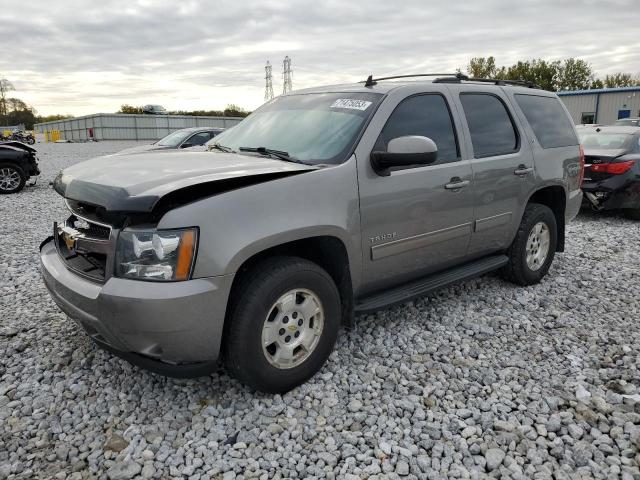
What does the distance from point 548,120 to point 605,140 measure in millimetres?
4641

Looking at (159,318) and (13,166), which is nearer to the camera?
(159,318)

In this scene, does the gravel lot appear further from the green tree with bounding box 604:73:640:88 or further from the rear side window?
the green tree with bounding box 604:73:640:88

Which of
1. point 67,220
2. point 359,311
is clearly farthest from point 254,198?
point 67,220

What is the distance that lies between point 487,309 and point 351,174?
2.07 metres

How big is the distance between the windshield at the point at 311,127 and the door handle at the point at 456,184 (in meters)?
0.82

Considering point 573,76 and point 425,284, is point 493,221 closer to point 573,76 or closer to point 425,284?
point 425,284

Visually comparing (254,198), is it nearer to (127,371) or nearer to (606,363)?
(127,371)

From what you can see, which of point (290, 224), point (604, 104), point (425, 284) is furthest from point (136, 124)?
point (290, 224)

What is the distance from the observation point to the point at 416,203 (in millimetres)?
3486

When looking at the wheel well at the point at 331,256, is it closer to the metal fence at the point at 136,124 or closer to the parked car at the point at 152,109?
the metal fence at the point at 136,124

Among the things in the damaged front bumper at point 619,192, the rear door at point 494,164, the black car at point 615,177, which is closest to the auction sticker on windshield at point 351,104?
the rear door at point 494,164

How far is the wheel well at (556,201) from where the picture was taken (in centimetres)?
501

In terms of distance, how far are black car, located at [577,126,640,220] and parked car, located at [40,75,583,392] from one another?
430 centimetres

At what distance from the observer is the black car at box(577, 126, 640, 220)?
7973mm
